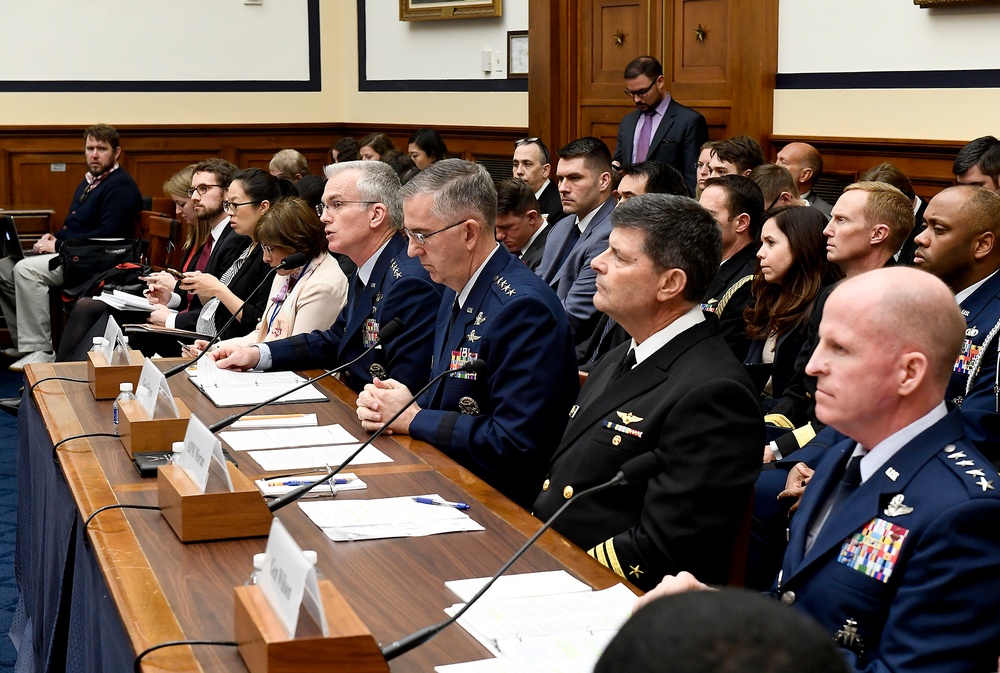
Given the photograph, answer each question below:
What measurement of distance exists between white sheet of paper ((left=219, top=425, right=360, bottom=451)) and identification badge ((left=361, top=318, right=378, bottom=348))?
682 mm

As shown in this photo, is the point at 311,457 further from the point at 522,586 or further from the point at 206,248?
the point at 206,248

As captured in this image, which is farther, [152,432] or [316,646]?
[152,432]

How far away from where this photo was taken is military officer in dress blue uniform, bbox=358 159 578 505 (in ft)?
8.83

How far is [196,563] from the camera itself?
1.91 metres

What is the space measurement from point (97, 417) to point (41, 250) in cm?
543

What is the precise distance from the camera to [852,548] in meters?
1.70

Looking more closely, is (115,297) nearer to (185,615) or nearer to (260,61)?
(185,615)

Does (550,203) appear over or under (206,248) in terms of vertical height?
over

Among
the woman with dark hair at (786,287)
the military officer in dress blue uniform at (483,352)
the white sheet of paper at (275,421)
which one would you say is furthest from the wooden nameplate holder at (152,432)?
the woman with dark hair at (786,287)

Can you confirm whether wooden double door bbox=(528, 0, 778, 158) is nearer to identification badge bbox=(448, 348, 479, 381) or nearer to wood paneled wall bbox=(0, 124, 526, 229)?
wood paneled wall bbox=(0, 124, 526, 229)

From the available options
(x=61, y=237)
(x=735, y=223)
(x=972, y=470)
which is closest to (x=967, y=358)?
(x=735, y=223)

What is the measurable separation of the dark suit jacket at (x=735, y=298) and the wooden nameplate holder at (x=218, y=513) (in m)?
1.81

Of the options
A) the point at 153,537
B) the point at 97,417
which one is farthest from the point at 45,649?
the point at 153,537

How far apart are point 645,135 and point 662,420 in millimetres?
4544
